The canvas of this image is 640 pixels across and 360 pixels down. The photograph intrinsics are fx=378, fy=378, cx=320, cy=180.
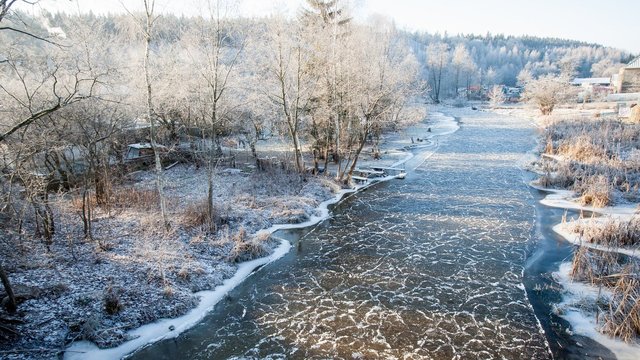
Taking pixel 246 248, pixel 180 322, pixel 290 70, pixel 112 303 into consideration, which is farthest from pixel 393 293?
pixel 290 70

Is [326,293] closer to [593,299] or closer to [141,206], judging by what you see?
[593,299]

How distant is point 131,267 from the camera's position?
38.3 feet

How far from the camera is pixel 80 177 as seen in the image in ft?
65.9

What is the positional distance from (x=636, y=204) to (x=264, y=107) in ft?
72.1

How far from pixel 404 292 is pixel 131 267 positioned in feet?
27.7

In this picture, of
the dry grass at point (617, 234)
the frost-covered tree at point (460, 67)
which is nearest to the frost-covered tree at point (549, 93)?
the frost-covered tree at point (460, 67)

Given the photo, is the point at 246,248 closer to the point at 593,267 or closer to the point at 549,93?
the point at 593,267

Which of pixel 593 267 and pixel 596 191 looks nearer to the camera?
pixel 593 267

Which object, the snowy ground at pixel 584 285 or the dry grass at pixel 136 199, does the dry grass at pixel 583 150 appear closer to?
the snowy ground at pixel 584 285

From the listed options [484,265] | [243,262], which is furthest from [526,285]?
[243,262]

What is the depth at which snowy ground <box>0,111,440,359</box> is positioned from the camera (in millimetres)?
9109

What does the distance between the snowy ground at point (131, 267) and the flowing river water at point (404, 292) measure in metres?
0.85

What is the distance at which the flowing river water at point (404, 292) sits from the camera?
Result: 360 inches

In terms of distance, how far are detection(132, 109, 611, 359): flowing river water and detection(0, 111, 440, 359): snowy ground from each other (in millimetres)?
853
